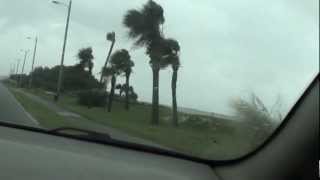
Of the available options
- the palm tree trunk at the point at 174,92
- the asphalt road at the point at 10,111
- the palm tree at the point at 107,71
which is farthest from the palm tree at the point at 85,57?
the palm tree trunk at the point at 174,92

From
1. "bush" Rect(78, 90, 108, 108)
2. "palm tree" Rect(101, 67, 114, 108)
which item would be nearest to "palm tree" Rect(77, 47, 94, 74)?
"palm tree" Rect(101, 67, 114, 108)

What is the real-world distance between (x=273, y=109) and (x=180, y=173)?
2.16 feet

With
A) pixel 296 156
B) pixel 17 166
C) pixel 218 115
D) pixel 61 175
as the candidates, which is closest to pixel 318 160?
pixel 296 156

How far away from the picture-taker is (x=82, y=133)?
4.38 m

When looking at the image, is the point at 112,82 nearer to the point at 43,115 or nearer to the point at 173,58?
the point at 173,58

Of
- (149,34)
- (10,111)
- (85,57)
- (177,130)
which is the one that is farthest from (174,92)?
(10,111)

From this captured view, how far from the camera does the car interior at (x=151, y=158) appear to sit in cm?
340

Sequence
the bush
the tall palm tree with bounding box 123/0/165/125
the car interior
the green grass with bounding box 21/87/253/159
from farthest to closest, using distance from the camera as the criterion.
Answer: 1. the bush
2. the tall palm tree with bounding box 123/0/165/125
3. the green grass with bounding box 21/87/253/159
4. the car interior

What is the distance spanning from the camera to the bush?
507cm

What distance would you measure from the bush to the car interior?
0.80m

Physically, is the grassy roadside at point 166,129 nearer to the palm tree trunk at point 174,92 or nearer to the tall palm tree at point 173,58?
the palm tree trunk at point 174,92

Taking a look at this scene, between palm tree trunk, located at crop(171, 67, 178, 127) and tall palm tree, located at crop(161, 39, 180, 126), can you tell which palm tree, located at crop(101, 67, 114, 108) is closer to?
tall palm tree, located at crop(161, 39, 180, 126)

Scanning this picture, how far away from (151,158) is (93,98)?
1183 millimetres

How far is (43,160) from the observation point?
3.77 meters
